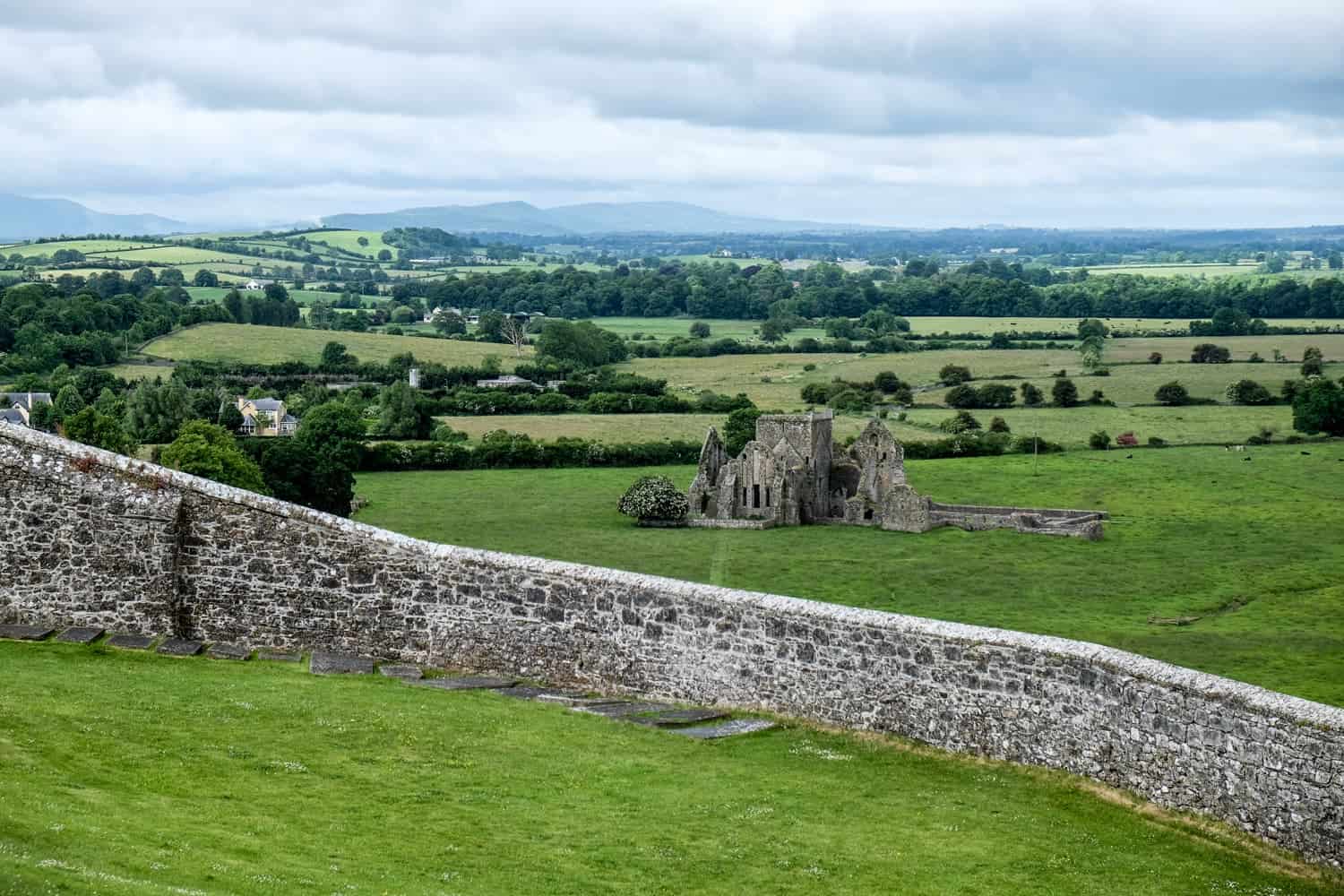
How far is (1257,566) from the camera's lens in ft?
186

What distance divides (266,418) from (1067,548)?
47502 mm

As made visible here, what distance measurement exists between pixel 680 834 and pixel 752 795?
1381 millimetres

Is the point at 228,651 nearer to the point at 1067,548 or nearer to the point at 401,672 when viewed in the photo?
the point at 401,672

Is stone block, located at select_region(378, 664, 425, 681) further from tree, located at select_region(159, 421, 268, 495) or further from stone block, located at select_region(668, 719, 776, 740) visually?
tree, located at select_region(159, 421, 268, 495)

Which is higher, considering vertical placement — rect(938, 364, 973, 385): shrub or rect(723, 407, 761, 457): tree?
rect(938, 364, 973, 385): shrub

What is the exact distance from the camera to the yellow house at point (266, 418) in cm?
8912

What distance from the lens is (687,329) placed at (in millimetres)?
183125

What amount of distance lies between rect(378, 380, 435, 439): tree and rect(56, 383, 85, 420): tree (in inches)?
651

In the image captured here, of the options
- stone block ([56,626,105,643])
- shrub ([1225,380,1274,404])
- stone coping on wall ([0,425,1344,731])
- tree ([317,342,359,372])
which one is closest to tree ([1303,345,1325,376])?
shrub ([1225,380,1274,404])

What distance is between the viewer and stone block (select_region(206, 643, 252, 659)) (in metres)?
17.8

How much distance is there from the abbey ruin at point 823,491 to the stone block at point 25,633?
5338 cm

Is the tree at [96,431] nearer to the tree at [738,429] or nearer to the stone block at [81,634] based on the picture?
the tree at [738,429]

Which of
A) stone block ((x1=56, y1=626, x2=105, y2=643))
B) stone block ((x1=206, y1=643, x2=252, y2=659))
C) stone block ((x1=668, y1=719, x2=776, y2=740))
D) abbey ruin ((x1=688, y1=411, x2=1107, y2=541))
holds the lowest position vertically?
abbey ruin ((x1=688, y1=411, x2=1107, y2=541))

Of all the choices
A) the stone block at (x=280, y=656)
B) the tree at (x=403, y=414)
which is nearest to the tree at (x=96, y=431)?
→ the tree at (x=403, y=414)
